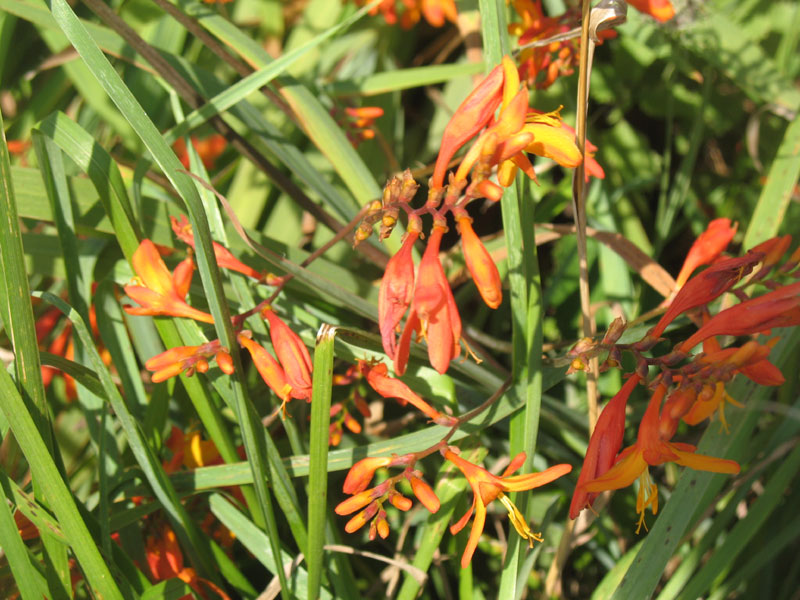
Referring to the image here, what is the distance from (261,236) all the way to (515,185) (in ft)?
1.89

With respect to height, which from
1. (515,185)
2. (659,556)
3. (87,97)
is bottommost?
(659,556)

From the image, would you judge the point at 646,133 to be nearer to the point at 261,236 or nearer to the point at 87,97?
the point at 261,236

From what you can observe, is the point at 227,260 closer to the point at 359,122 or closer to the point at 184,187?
the point at 184,187

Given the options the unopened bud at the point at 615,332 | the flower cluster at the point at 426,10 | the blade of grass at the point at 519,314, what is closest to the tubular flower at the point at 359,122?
the flower cluster at the point at 426,10

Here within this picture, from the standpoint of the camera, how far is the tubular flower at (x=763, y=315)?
850mm

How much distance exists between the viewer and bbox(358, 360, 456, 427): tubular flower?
1045 millimetres

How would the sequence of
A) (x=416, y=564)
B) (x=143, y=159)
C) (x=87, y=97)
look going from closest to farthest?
(x=416, y=564) → (x=143, y=159) → (x=87, y=97)

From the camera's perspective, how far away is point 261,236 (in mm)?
1438

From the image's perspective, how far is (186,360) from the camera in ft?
3.55

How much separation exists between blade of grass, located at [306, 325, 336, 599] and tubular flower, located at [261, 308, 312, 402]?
9cm

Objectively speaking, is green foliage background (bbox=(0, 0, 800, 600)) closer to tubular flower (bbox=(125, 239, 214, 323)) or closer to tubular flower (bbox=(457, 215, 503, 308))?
tubular flower (bbox=(125, 239, 214, 323))

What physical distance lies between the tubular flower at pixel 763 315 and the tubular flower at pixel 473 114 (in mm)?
421

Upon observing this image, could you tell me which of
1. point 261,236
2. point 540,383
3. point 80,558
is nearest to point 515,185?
point 540,383

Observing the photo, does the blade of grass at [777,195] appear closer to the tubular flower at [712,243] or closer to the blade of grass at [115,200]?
the tubular flower at [712,243]
